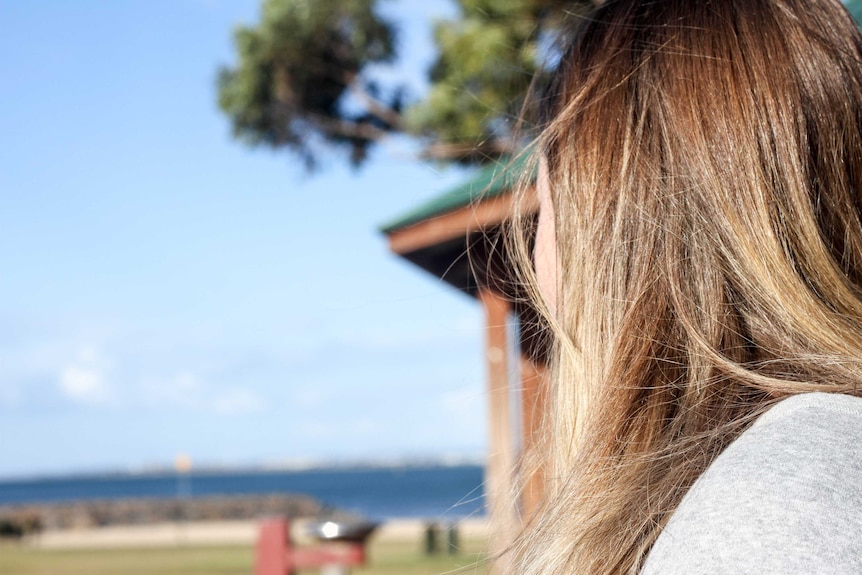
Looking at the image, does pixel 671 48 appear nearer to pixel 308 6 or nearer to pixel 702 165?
pixel 702 165

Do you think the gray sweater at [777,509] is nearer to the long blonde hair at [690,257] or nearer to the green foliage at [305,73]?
the long blonde hair at [690,257]

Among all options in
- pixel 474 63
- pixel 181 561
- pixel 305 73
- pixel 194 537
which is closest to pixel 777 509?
pixel 474 63

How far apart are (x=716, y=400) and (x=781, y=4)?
538 mm

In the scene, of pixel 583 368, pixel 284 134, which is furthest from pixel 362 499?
pixel 583 368

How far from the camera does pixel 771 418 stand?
2.60 feet

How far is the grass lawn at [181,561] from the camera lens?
12.0 metres

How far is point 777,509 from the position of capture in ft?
2.18

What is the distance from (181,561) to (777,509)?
1478cm

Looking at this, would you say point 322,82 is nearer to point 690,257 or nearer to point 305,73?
point 305,73

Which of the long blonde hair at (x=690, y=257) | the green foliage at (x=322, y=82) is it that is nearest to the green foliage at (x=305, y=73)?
the green foliage at (x=322, y=82)

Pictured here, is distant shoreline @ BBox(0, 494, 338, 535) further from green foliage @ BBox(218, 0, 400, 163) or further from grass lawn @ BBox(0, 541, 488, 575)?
green foliage @ BBox(218, 0, 400, 163)

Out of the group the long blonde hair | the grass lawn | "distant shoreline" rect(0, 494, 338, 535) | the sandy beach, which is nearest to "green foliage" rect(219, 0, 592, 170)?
the grass lawn

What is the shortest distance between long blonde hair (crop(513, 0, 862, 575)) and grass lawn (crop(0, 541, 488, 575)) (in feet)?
32.0

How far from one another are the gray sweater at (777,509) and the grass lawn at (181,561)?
9999mm
